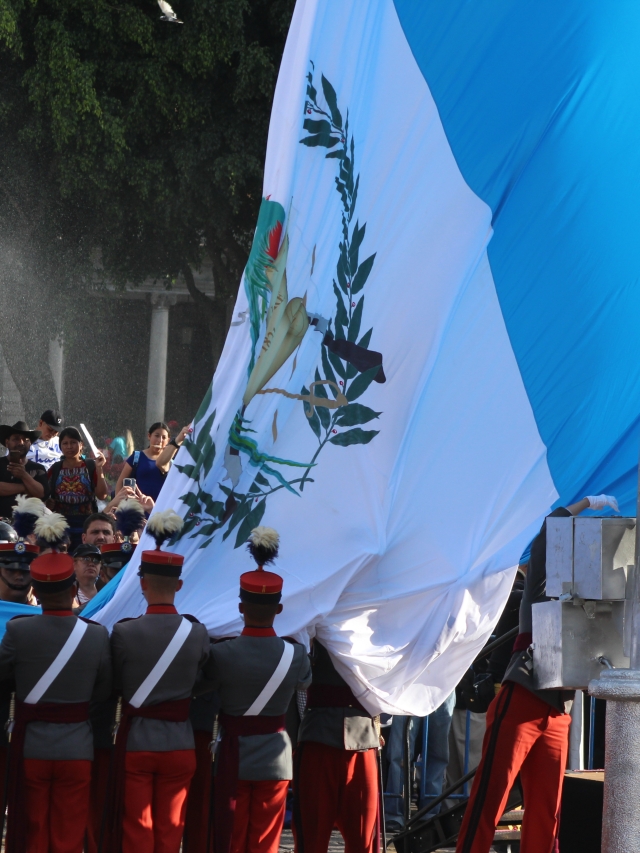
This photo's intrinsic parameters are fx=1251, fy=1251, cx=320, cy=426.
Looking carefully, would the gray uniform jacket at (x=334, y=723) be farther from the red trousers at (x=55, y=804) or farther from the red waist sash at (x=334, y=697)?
the red trousers at (x=55, y=804)

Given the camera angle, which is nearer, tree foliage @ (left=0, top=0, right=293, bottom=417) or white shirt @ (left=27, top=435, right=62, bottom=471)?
white shirt @ (left=27, top=435, right=62, bottom=471)

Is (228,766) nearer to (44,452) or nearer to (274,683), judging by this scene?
(274,683)

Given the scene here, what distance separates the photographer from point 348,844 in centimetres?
585

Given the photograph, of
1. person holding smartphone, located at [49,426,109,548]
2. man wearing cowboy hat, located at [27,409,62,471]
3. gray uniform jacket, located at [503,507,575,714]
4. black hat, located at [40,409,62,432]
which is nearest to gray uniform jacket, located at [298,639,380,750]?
gray uniform jacket, located at [503,507,575,714]

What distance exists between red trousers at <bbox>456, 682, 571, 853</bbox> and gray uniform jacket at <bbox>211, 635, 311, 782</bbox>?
0.90 m

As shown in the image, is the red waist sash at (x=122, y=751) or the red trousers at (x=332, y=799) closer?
the red waist sash at (x=122, y=751)

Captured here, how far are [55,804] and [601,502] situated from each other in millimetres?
2817

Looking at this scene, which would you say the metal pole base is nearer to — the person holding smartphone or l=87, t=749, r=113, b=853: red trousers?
l=87, t=749, r=113, b=853: red trousers

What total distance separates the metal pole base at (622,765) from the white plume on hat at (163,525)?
7.27 feet

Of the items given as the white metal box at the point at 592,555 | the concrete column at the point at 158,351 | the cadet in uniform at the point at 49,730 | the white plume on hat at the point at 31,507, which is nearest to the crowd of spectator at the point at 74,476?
the white plume on hat at the point at 31,507

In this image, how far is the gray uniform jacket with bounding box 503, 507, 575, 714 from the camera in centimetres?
576

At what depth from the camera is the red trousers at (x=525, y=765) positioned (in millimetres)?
5672

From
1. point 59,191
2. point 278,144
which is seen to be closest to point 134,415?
point 59,191

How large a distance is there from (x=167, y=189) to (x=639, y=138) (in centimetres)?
1377
